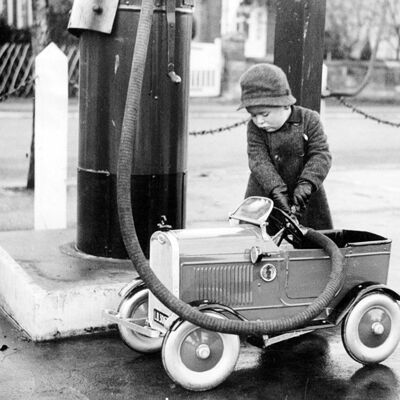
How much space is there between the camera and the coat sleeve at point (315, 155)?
13.8 ft

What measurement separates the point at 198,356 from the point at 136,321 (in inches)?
19.5

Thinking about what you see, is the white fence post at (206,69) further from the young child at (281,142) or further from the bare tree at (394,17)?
the young child at (281,142)

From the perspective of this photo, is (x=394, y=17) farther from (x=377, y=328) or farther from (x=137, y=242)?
(x=137, y=242)

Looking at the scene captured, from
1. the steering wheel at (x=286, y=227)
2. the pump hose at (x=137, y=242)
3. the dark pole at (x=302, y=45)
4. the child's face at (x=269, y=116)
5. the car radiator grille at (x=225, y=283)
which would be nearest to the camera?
A: the pump hose at (x=137, y=242)

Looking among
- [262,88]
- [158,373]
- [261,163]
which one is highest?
[262,88]

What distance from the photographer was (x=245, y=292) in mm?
3809

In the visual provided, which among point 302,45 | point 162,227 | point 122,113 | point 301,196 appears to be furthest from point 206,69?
point 162,227

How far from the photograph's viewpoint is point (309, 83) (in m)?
5.27

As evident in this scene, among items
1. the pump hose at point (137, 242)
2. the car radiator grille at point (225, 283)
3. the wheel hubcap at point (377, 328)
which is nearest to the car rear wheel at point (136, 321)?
the car radiator grille at point (225, 283)

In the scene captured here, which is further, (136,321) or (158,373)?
(136,321)

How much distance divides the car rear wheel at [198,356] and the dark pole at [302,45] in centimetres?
212

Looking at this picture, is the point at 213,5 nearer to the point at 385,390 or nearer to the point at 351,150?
the point at 351,150

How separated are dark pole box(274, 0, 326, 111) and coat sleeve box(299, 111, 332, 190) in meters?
0.89

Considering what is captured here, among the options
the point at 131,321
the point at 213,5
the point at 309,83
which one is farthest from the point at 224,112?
the point at 131,321
